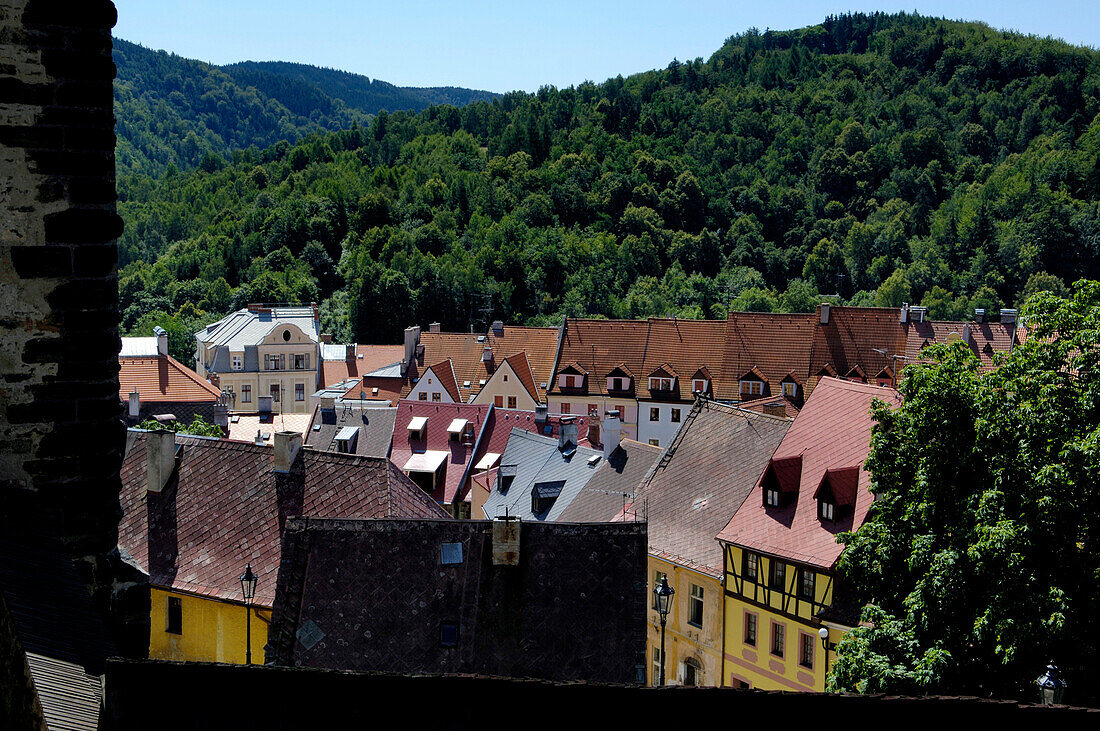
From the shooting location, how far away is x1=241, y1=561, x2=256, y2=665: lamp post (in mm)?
19188

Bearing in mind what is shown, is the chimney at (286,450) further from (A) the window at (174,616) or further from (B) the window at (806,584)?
(B) the window at (806,584)

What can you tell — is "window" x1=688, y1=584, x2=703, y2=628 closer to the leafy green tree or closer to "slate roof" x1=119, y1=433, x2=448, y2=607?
"slate roof" x1=119, y1=433, x2=448, y2=607

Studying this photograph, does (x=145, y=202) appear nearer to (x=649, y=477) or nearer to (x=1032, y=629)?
(x=649, y=477)

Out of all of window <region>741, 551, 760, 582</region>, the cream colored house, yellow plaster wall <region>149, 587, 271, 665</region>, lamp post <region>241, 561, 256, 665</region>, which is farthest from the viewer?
the cream colored house

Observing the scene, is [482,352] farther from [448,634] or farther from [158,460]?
[448,634]

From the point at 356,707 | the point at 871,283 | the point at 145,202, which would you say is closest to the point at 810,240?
the point at 871,283

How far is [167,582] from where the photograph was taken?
68.7 ft

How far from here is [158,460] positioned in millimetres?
22641

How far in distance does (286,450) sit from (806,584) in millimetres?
10588

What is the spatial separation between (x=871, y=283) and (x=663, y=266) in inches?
997

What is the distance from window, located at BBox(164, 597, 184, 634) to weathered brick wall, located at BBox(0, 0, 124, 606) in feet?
53.5

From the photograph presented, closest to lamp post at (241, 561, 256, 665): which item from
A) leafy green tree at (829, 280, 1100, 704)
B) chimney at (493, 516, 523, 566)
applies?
chimney at (493, 516, 523, 566)

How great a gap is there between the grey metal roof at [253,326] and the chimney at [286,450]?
178ft

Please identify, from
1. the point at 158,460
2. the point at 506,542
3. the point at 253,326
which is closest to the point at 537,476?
the point at 158,460
